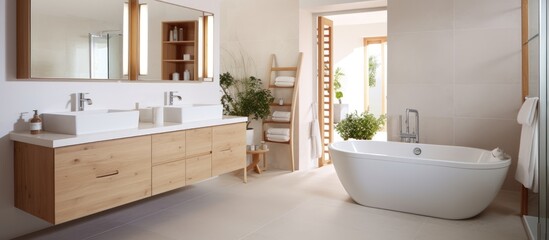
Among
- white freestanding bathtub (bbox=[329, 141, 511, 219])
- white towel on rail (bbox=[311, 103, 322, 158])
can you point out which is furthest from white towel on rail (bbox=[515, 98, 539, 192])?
white towel on rail (bbox=[311, 103, 322, 158])

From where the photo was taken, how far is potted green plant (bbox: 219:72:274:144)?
5.42m

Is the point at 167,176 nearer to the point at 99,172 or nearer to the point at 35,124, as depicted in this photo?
the point at 99,172

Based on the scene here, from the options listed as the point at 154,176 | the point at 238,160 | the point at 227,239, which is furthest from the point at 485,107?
the point at 154,176

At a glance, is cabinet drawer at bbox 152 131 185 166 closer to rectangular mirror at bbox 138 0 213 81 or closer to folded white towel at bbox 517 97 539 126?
rectangular mirror at bbox 138 0 213 81

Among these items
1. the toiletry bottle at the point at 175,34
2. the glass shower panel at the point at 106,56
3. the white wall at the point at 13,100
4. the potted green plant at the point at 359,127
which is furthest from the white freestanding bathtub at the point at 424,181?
the white wall at the point at 13,100

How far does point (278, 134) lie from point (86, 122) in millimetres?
2997

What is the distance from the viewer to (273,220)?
356 centimetres

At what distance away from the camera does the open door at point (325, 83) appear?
19.5 feet

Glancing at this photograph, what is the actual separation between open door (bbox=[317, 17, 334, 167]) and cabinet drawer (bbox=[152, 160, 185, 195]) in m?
2.89

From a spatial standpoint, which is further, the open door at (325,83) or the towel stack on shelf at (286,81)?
the open door at (325,83)

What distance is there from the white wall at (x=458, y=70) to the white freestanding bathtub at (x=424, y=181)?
60 centimetres

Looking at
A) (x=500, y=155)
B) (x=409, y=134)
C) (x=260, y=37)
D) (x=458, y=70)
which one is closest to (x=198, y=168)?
(x=409, y=134)

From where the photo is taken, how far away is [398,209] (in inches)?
148

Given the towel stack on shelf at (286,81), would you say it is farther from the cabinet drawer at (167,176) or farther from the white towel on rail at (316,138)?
the cabinet drawer at (167,176)
